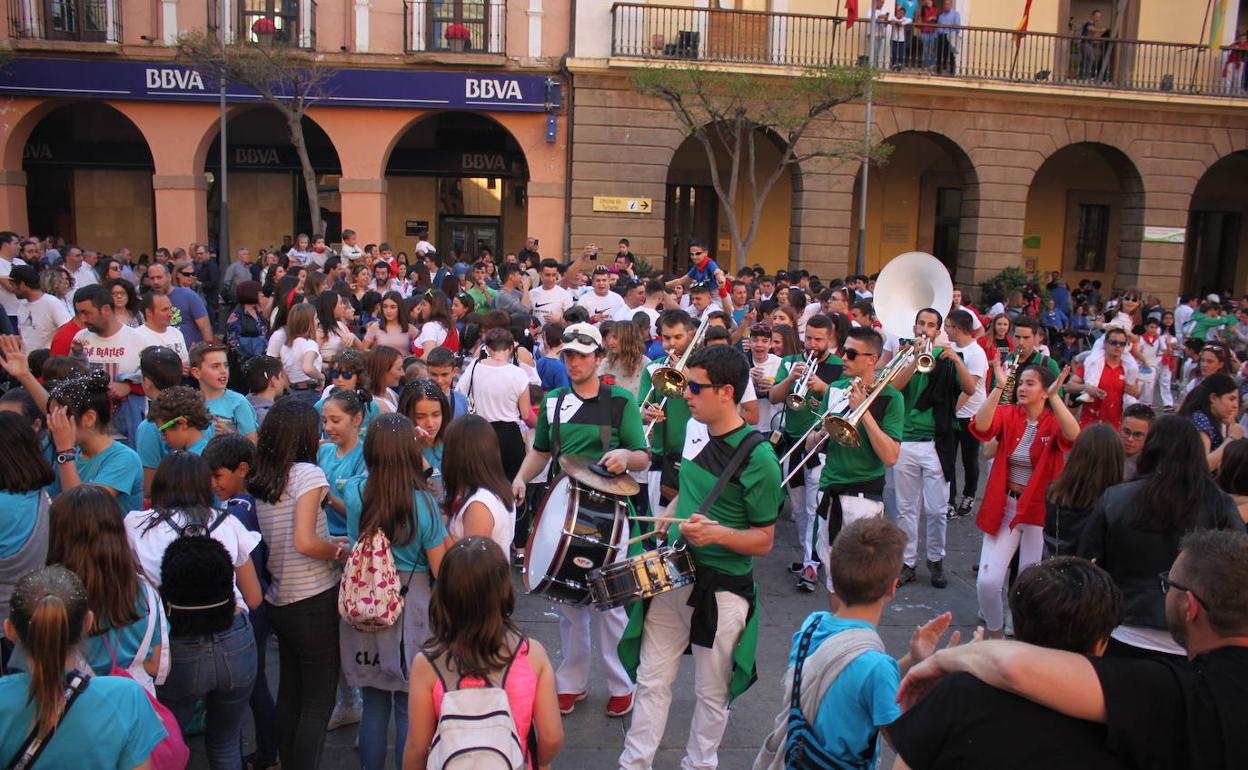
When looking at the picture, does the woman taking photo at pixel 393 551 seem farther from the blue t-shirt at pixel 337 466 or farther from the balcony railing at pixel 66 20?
the balcony railing at pixel 66 20

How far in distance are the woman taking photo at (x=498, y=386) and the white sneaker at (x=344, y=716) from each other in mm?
2149

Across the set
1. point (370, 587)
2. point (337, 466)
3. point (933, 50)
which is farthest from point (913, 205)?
point (370, 587)

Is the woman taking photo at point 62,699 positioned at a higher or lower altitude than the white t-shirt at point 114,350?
lower

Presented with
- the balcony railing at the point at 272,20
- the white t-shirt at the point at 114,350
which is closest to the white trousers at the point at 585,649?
the white t-shirt at the point at 114,350

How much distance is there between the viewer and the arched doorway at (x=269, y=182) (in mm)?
22359

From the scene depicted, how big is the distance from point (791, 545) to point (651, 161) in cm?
1361

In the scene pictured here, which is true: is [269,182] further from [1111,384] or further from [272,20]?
[1111,384]

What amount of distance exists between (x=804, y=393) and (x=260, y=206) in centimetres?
1891

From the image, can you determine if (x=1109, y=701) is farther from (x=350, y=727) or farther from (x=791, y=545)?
(x=791, y=545)

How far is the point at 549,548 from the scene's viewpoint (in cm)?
455

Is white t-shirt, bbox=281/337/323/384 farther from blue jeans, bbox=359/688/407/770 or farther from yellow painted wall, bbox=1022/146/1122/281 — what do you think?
yellow painted wall, bbox=1022/146/1122/281

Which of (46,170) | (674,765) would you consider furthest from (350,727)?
(46,170)

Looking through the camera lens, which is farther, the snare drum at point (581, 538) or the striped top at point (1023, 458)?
the striped top at point (1023, 458)

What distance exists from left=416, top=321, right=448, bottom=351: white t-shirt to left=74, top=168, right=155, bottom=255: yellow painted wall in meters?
17.3
